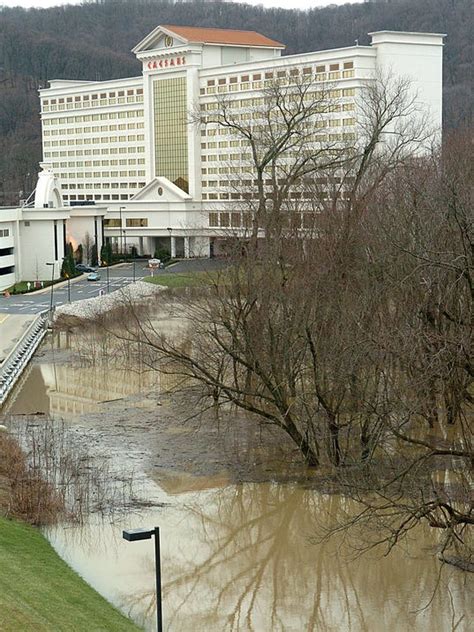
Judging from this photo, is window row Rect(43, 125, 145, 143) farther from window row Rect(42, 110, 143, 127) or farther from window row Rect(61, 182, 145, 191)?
window row Rect(61, 182, 145, 191)

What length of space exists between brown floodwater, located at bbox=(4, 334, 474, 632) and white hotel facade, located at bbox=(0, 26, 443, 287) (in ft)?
187

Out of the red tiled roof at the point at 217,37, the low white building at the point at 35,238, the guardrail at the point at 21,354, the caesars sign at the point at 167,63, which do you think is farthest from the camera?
the red tiled roof at the point at 217,37

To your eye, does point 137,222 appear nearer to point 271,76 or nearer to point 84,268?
point 84,268

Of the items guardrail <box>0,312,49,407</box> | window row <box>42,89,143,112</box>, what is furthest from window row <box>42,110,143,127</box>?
guardrail <box>0,312,49,407</box>

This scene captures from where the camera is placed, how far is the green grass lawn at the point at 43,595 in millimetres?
16688

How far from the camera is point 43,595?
723 inches

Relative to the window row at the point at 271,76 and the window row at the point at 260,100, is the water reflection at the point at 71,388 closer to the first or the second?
the window row at the point at 260,100

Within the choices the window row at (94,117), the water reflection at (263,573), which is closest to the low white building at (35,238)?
the window row at (94,117)

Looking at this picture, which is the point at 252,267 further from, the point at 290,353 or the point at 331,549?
the point at 331,549

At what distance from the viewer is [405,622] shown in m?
19.3

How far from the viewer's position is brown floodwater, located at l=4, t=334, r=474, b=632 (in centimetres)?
1969

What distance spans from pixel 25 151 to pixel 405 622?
489 feet

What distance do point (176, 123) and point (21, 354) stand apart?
58.4 metres

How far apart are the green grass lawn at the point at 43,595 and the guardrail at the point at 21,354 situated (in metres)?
16.8
